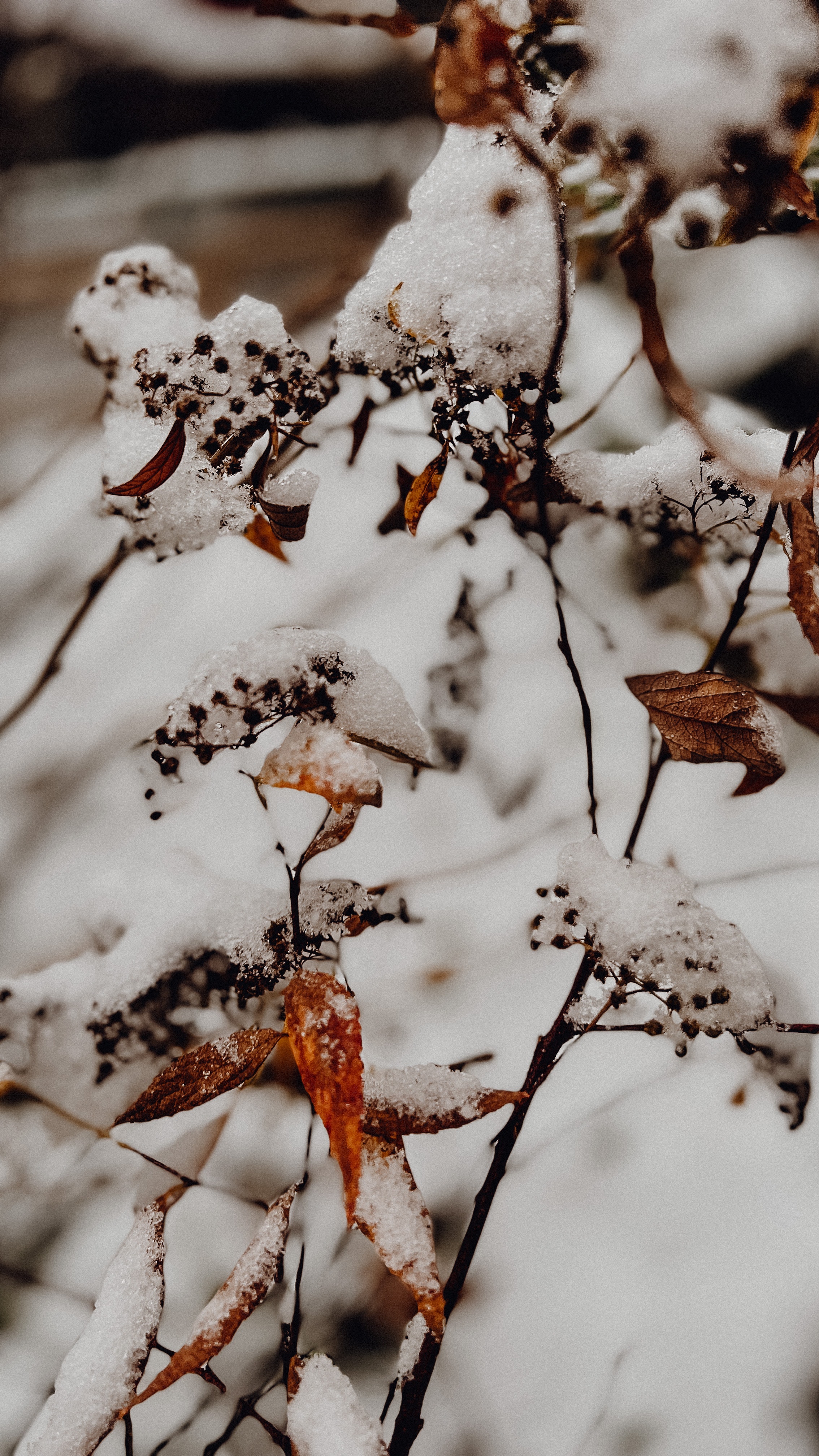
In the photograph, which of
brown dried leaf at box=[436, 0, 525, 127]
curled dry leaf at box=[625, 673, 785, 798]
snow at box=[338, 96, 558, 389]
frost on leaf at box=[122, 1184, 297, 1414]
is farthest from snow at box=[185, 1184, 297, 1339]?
brown dried leaf at box=[436, 0, 525, 127]

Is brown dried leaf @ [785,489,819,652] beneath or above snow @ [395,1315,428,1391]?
above

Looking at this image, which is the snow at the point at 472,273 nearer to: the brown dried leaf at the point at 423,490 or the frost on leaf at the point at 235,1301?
the brown dried leaf at the point at 423,490

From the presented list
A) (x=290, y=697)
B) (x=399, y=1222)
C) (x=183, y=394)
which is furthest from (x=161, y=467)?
(x=399, y=1222)

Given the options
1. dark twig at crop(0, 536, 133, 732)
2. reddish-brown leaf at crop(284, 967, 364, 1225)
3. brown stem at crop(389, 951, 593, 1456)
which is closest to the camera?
reddish-brown leaf at crop(284, 967, 364, 1225)

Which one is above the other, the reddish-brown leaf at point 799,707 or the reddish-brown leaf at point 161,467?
the reddish-brown leaf at point 799,707

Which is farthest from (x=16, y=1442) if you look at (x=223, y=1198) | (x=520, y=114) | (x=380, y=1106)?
(x=520, y=114)

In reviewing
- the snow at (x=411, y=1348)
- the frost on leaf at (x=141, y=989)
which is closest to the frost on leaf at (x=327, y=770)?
the frost on leaf at (x=141, y=989)

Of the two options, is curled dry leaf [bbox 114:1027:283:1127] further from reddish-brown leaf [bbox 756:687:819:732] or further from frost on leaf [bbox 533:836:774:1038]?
reddish-brown leaf [bbox 756:687:819:732]

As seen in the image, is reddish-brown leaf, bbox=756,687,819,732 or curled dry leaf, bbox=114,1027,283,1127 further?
reddish-brown leaf, bbox=756,687,819,732
